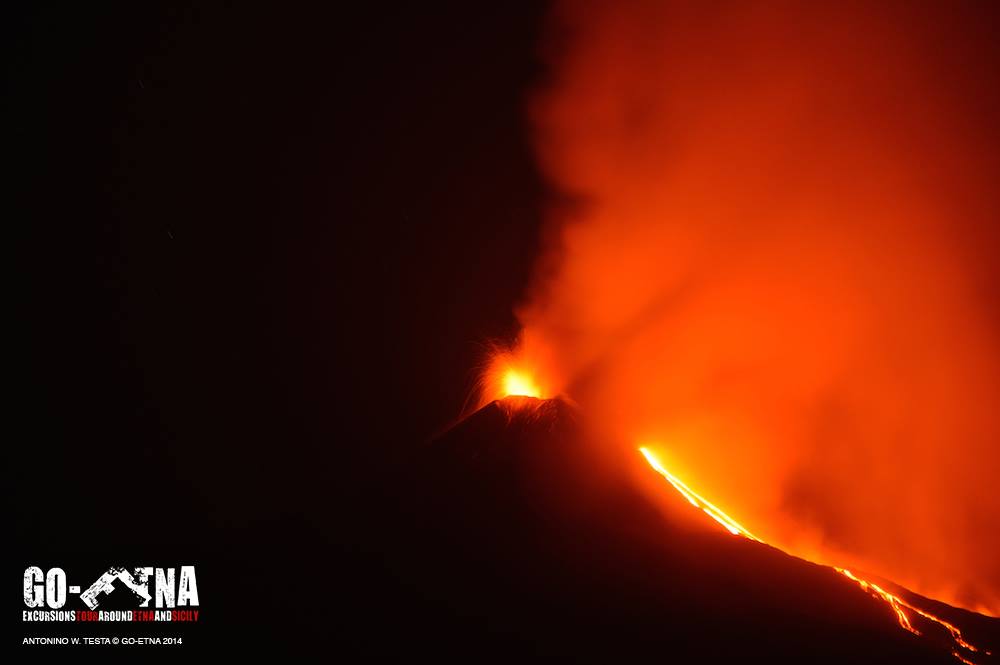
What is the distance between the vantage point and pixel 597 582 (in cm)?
1096

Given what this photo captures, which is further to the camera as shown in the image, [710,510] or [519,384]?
[519,384]

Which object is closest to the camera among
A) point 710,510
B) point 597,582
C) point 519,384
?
point 597,582

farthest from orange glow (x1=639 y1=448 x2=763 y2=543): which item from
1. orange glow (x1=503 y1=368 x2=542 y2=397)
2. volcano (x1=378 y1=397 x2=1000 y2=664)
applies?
orange glow (x1=503 y1=368 x2=542 y2=397)

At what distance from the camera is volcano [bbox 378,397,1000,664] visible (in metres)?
9.84

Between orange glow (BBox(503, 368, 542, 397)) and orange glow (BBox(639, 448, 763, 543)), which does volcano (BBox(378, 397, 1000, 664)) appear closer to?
orange glow (BBox(639, 448, 763, 543))

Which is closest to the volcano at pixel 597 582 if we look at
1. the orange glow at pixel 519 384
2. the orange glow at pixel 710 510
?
the orange glow at pixel 710 510

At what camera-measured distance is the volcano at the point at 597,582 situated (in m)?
9.84

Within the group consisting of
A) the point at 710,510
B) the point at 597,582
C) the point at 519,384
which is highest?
the point at 519,384

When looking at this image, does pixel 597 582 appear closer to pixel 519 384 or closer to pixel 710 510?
pixel 710 510

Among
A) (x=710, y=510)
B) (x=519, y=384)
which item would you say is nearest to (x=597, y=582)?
(x=710, y=510)

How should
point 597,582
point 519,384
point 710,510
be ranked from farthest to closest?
1. point 519,384
2. point 710,510
3. point 597,582

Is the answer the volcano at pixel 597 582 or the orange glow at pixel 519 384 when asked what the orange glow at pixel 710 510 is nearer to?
the volcano at pixel 597 582

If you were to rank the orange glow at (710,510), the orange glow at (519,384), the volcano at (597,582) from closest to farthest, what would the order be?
the volcano at (597,582) < the orange glow at (710,510) < the orange glow at (519,384)

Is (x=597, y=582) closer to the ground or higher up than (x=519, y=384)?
closer to the ground
